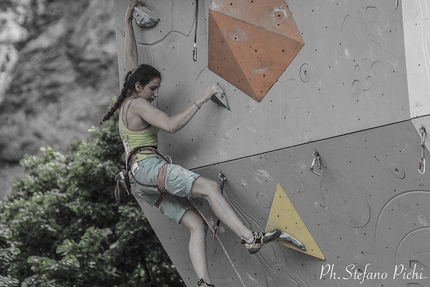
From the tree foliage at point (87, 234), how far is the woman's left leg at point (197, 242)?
2.91 meters

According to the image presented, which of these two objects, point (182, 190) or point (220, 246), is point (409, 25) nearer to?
point (182, 190)

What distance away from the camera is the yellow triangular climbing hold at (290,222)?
459cm

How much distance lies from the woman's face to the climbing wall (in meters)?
0.14

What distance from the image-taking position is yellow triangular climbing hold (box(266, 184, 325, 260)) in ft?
15.0

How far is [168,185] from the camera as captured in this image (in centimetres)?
482

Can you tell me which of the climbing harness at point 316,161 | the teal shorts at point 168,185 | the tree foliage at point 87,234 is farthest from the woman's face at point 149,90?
the tree foliage at point 87,234

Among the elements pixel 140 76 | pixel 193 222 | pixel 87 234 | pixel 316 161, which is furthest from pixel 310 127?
pixel 87 234

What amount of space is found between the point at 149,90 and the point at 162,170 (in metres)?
0.59

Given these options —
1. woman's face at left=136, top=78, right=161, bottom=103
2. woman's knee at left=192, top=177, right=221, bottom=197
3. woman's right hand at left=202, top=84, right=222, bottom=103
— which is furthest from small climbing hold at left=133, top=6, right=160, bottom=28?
woman's knee at left=192, top=177, right=221, bottom=197

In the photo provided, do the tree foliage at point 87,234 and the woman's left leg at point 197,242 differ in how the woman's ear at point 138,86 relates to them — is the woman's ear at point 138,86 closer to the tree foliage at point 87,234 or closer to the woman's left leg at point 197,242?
the woman's left leg at point 197,242

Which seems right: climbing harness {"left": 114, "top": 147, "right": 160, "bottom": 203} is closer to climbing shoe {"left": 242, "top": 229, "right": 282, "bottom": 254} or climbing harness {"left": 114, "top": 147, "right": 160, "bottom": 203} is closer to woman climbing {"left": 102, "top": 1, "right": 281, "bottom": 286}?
woman climbing {"left": 102, "top": 1, "right": 281, "bottom": 286}

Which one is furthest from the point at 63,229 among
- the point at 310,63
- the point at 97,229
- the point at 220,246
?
the point at 310,63

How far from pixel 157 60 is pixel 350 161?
180 centimetres

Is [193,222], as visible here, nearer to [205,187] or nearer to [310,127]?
[205,187]
